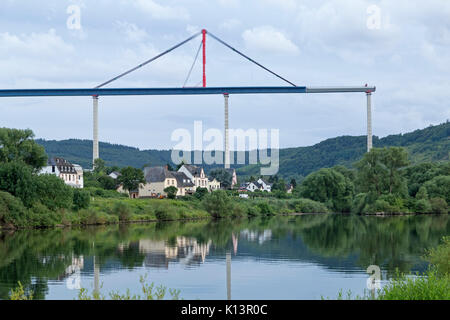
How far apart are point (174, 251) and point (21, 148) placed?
18161 millimetres

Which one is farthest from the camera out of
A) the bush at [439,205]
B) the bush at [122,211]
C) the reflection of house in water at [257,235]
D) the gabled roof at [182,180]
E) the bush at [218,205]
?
the gabled roof at [182,180]

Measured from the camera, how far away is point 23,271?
56.1 feet

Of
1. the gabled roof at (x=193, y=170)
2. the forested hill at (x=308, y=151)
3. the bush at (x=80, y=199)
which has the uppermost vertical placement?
the forested hill at (x=308, y=151)

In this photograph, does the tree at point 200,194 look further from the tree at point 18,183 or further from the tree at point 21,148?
the tree at point 18,183

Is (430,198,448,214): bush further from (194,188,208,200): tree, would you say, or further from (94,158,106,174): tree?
(94,158,106,174): tree

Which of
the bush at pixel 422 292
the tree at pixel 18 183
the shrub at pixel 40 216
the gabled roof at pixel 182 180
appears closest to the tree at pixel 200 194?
the gabled roof at pixel 182 180

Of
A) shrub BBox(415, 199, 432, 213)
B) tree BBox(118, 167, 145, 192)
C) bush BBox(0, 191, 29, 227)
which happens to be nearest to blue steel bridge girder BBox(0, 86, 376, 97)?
tree BBox(118, 167, 145, 192)

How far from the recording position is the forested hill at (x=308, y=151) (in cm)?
9969

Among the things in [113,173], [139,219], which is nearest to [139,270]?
[139,219]

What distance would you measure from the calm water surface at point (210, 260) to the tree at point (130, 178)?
62.6ft

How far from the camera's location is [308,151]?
108 metres

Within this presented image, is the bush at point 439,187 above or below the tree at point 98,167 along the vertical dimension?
below

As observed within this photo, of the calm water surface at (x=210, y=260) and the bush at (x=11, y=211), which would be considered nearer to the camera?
the calm water surface at (x=210, y=260)
